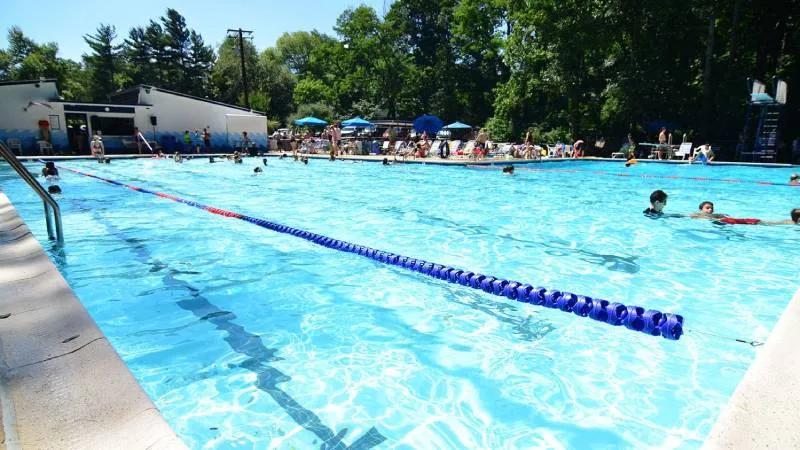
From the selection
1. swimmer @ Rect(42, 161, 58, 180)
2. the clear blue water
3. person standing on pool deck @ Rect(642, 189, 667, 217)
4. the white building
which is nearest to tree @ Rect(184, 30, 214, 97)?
the white building

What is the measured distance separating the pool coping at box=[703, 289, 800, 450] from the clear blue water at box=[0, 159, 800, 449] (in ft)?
2.20

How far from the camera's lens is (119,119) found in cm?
2388

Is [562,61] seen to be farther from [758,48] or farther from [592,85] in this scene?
[758,48]

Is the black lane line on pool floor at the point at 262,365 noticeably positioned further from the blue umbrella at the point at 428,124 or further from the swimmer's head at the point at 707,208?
the blue umbrella at the point at 428,124

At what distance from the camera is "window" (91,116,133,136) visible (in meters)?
23.3

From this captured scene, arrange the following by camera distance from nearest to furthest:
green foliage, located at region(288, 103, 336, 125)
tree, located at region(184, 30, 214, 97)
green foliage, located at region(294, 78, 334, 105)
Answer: green foliage, located at region(288, 103, 336, 125)
green foliage, located at region(294, 78, 334, 105)
tree, located at region(184, 30, 214, 97)

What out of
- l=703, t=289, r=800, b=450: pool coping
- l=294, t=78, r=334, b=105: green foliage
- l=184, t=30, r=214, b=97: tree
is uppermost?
l=184, t=30, r=214, b=97: tree

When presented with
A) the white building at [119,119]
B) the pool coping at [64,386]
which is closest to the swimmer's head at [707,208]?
the pool coping at [64,386]

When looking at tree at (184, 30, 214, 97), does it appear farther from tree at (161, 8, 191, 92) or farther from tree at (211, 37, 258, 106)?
tree at (211, 37, 258, 106)

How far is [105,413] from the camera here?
1.86m

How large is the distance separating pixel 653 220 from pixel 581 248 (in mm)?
2895

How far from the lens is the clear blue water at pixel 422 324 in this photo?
273cm

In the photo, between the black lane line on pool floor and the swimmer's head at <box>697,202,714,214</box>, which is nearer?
the black lane line on pool floor

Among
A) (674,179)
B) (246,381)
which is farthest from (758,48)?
(246,381)
